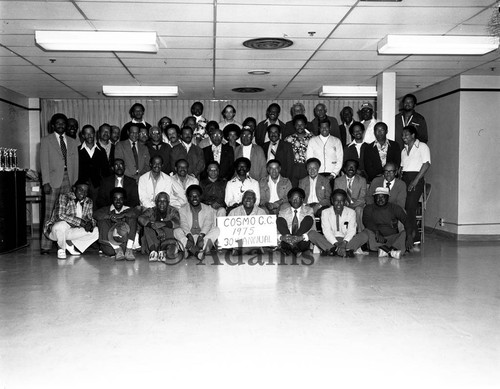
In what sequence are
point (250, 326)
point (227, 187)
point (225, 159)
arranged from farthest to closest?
point (225, 159) → point (227, 187) → point (250, 326)

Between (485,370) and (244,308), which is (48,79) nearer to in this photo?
(244,308)

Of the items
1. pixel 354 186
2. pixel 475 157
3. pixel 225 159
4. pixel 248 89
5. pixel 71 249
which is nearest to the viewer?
pixel 71 249

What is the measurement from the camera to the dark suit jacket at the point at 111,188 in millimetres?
7707

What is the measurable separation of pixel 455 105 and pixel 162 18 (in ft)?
19.3

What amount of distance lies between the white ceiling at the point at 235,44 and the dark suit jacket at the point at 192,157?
1.31 m

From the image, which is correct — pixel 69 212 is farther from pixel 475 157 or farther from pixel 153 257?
A: pixel 475 157

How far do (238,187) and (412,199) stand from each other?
2.67 meters

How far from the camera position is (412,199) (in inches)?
319

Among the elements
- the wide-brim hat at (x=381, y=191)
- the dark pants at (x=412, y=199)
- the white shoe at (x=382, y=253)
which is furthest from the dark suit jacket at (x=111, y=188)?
the dark pants at (x=412, y=199)

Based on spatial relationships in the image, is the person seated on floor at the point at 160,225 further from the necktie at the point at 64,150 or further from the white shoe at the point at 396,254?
the white shoe at the point at 396,254

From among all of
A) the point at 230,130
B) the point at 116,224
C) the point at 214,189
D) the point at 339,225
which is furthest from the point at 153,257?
the point at 339,225

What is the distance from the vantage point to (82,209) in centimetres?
757

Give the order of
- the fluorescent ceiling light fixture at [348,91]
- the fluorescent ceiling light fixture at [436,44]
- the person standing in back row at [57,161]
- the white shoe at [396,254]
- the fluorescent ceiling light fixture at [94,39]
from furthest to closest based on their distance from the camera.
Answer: the fluorescent ceiling light fixture at [348,91] < the person standing in back row at [57,161] < the white shoe at [396,254] < the fluorescent ceiling light fixture at [436,44] < the fluorescent ceiling light fixture at [94,39]

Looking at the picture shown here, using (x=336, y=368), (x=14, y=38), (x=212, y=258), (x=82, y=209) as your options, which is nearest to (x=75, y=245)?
(x=82, y=209)
